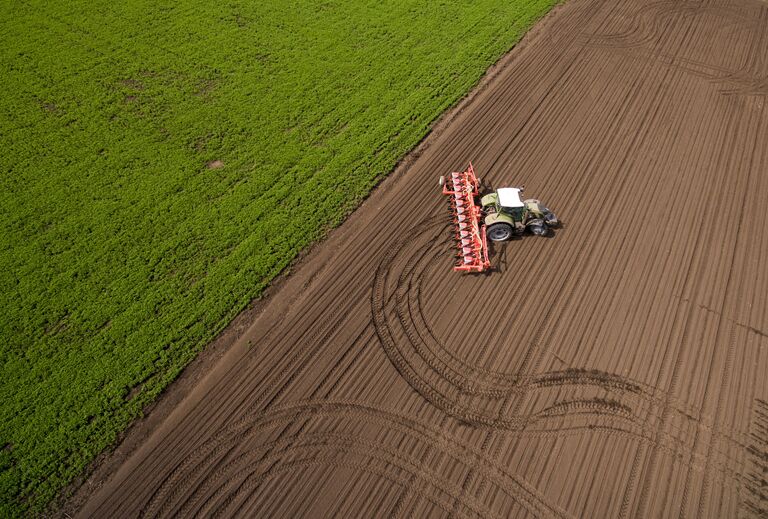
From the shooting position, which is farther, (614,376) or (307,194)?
(307,194)

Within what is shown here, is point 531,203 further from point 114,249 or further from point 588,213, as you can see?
point 114,249

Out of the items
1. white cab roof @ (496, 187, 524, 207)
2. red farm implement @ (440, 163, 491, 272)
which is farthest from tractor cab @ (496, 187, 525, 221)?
red farm implement @ (440, 163, 491, 272)

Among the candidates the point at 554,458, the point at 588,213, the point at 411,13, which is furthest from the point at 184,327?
the point at 411,13

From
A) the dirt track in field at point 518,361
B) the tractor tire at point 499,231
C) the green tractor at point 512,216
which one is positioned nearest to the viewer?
the dirt track in field at point 518,361

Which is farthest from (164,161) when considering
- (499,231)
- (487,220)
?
(499,231)

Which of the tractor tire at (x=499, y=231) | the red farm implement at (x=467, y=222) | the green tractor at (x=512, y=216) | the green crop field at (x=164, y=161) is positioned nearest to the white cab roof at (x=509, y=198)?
the green tractor at (x=512, y=216)

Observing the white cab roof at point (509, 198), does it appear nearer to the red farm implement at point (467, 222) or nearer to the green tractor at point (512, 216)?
the green tractor at point (512, 216)

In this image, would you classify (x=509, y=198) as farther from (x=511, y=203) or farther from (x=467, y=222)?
(x=467, y=222)
